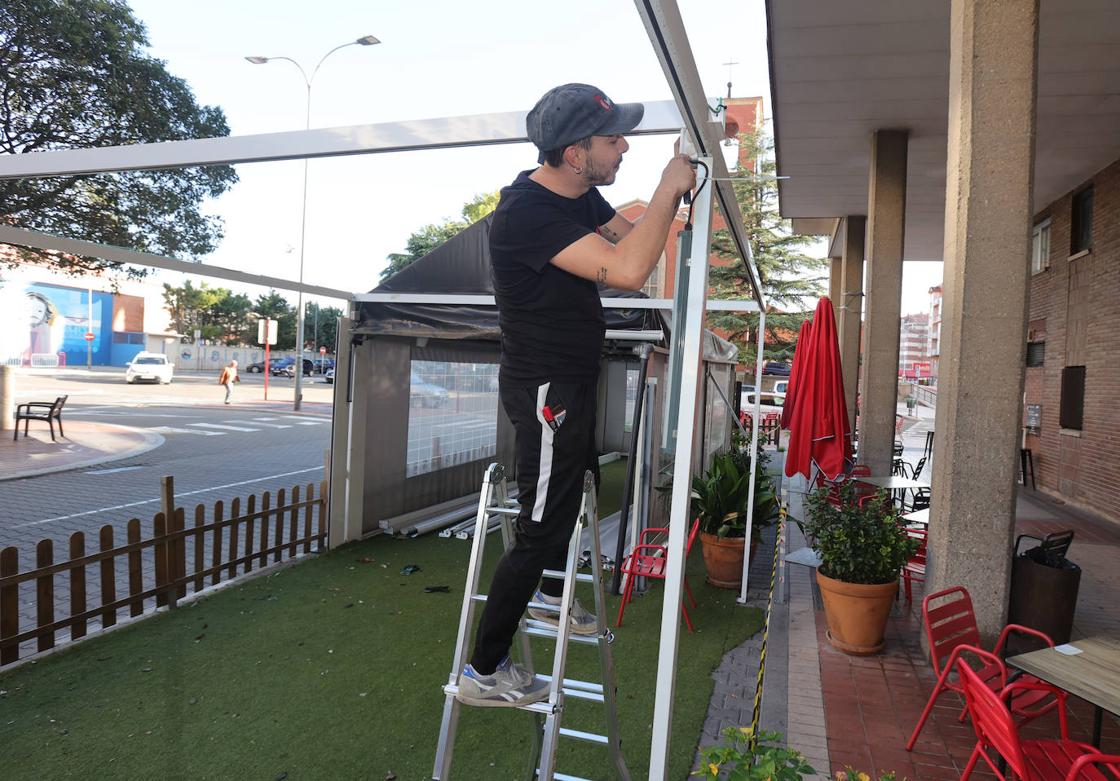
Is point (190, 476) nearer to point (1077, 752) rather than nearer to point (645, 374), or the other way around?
point (645, 374)

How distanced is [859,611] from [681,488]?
130 inches

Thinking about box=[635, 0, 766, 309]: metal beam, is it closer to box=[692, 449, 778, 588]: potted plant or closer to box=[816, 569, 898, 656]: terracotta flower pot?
box=[816, 569, 898, 656]: terracotta flower pot

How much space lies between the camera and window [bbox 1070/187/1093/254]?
11.7 metres

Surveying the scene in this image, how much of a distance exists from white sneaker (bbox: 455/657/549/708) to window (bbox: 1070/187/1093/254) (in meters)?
13.1

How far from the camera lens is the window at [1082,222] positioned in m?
11.7

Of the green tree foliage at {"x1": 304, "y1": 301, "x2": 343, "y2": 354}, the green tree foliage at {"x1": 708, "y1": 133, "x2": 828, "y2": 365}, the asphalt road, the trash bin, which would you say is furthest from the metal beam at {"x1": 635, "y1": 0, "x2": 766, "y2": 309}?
the green tree foliage at {"x1": 304, "y1": 301, "x2": 343, "y2": 354}

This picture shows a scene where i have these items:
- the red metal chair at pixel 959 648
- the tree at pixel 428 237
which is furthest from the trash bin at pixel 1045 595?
the tree at pixel 428 237

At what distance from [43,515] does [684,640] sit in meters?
8.25

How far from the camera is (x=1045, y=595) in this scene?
4.36 meters

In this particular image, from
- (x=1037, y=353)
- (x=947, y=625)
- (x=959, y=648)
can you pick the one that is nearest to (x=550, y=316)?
(x=959, y=648)

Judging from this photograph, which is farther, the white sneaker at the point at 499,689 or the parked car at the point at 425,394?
the parked car at the point at 425,394

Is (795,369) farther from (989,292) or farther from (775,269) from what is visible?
(775,269)

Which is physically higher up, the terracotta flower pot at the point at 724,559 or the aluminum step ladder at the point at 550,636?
the aluminum step ladder at the point at 550,636

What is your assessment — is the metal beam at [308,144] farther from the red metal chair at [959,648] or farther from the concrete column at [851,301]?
the concrete column at [851,301]
